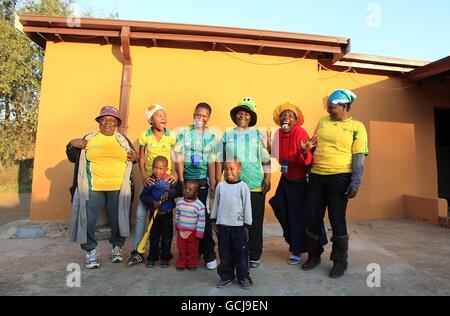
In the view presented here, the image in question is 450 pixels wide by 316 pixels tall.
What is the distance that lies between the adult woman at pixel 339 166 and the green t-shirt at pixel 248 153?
0.60 m

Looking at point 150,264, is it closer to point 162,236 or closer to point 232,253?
point 162,236

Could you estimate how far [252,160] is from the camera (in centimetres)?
321

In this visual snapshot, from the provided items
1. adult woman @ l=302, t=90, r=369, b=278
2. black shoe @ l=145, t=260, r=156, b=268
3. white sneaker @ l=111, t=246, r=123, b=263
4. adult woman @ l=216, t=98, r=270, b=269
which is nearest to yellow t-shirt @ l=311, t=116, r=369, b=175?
adult woman @ l=302, t=90, r=369, b=278

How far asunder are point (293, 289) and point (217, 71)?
372 centimetres

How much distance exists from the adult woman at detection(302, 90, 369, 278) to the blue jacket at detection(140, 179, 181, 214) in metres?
1.53

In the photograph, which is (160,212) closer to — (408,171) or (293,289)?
(293,289)

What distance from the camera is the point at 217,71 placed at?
5.19 meters

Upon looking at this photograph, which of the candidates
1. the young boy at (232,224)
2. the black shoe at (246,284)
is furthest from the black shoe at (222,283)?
the black shoe at (246,284)

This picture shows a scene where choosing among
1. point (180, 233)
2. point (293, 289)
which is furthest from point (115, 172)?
point (293, 289)

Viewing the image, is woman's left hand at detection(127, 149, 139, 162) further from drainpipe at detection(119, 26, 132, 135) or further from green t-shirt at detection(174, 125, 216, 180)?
drainpipe at detection(119, 26, 132, 135)

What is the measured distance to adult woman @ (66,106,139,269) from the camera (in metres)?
3.20

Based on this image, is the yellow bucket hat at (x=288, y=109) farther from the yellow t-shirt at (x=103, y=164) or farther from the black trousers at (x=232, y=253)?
the yellow t-shirt at (x=103, y=164)

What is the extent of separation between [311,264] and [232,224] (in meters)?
1.07

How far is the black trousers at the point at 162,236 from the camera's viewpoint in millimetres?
3273
